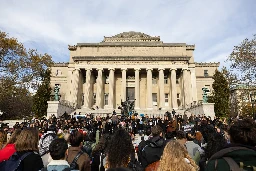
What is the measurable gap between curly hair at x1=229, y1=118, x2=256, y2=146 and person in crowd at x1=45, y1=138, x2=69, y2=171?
2.34 m

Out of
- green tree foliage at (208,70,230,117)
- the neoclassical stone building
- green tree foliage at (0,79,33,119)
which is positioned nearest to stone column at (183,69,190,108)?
the neoclassical stone building

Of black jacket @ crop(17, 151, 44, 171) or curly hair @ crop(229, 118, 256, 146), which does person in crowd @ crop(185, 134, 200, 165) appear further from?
black jacket @ crop(17, 151, 44, 171)

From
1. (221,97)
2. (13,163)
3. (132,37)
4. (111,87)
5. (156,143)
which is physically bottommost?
(13,163)

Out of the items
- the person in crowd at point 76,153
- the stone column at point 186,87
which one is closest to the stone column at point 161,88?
the stone column at point 186,87

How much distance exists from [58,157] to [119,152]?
0.92m

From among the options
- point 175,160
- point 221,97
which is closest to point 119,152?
point 175,160

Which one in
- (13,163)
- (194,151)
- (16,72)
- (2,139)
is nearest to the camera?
(13,163)

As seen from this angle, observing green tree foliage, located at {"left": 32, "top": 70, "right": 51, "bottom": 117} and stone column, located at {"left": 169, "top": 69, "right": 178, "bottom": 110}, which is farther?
stone column, located at {"left": 169, "top": 69, "right": 178, "bottom": 110}

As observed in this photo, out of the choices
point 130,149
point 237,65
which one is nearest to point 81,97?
point 237,65

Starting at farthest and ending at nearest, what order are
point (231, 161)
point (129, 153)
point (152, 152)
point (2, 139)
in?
point (2, 139) → point (152, 152) → point (129, 153) → point (231, 161)

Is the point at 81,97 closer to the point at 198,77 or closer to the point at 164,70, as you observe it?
the point at 164,70

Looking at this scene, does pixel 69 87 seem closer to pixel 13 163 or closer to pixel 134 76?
pixel 134 76

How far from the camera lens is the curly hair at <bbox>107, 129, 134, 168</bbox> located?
10.8 ft

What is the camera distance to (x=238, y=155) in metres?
2.33
